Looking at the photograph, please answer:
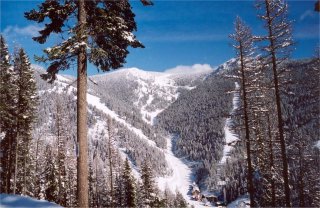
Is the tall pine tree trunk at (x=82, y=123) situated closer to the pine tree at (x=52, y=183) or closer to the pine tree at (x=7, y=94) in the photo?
the pine tree at (x=7, y=94)

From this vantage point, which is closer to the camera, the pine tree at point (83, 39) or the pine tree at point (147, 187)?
the pine tree at point (83, 39)

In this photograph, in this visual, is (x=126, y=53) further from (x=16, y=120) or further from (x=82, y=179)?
(x=16, y=120)

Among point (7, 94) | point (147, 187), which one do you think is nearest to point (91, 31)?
point (7, 94)

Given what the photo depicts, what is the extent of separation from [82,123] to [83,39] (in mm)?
2860

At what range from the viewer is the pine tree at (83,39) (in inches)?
437

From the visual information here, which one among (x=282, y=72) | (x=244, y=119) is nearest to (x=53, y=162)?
(x=244, y=119)

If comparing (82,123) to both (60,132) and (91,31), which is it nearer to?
(91,31)

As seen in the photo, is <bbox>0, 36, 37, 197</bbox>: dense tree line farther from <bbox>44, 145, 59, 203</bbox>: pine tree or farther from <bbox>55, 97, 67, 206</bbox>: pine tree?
<bbox>44, 145, 59, 203</bbox>: pine tree

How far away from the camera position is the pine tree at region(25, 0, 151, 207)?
1111 centimetres

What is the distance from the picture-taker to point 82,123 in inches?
448

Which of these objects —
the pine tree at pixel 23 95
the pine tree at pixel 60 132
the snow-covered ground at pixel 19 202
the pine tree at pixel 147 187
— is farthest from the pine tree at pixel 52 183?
the snow-covered ground at pixel 19 202

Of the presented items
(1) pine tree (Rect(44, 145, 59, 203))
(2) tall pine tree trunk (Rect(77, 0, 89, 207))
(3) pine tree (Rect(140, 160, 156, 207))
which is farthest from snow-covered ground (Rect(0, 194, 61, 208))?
(1) pine tree (Rect(44, 145, 59, 203))

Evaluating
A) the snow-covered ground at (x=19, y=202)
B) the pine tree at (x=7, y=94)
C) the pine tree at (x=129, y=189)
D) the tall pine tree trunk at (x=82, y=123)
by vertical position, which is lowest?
the pine tree at (x=129, y=189)

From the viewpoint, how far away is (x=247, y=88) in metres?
21.6
